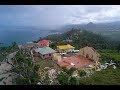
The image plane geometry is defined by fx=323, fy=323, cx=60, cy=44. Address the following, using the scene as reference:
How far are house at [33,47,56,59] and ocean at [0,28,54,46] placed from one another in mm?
116

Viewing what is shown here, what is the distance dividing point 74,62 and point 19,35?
1.90 feet

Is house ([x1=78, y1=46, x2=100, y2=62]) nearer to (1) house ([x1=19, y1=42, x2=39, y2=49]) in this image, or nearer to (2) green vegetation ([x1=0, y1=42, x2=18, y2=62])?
(1) house ([x1=19, y1=42, x2=39, y2=49])

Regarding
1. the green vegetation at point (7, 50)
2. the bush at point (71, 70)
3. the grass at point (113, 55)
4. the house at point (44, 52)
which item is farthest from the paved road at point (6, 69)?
the grass at point (113, 55)

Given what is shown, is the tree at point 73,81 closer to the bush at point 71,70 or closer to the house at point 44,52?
the bush at point 71,70

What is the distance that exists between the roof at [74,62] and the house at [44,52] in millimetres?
130

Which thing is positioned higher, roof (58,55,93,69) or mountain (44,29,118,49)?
mountain (44,29,118,49)

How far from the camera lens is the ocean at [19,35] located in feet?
10.0

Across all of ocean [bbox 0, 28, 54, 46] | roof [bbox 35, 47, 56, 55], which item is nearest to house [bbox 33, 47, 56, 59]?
roof [bbox 35, 47, 56, 55]

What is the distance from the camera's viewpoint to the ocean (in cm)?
305

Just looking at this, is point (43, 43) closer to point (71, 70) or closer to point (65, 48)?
point (65, 48)

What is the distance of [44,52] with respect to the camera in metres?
3.08
